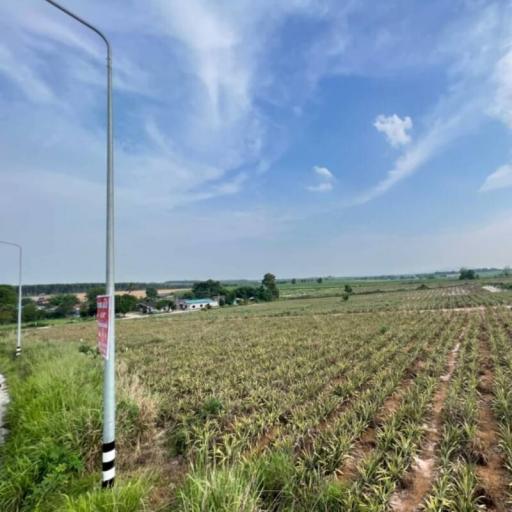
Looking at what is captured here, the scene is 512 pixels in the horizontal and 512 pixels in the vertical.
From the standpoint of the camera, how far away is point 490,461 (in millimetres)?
5305

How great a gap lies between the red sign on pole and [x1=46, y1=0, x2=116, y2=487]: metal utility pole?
0.05 meters

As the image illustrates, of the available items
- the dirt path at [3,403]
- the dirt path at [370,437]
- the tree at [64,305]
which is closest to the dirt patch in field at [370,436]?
the dirt path at [370,437]

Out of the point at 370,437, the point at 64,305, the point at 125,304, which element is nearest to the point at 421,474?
the point at 370,437

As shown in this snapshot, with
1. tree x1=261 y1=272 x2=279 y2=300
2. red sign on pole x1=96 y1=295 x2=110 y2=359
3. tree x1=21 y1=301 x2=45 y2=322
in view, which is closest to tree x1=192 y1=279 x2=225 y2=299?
tree x1=261 y1=272 x2=279 y2=300

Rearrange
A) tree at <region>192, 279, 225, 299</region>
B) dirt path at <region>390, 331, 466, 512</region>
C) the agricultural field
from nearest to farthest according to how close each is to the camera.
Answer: the agricultural field
dirt path at <region>390, 331, 466, 512</region>
tree at <region>192, 279, 225, 299</region>

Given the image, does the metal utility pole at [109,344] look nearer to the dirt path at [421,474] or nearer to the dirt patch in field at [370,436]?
the dirt patch in field at [370,436]

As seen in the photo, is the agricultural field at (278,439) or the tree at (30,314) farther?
the tree at (30,314)

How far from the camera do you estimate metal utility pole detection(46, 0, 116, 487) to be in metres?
3.92

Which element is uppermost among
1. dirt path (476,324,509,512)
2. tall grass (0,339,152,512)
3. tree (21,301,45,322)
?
tall grass (0,339,152,512)

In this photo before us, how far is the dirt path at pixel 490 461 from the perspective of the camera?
4376mm

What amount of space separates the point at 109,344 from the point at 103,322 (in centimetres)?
32

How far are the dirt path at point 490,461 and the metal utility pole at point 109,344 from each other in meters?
4.93

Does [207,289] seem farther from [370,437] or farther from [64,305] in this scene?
[370,437]

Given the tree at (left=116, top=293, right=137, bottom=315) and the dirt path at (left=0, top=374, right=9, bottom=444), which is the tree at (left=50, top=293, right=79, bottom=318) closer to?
the tree at (left=116, top=293, right=137, bottom=315)
